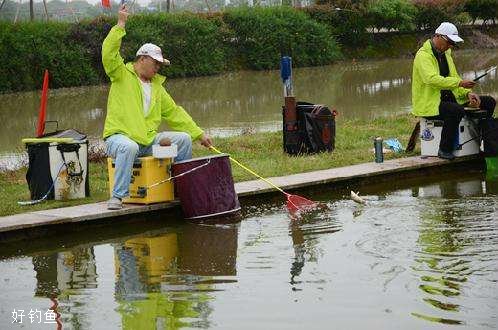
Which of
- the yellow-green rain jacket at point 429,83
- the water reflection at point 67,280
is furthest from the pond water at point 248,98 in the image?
the water reflection at point 67,280

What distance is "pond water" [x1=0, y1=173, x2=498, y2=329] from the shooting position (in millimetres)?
6316

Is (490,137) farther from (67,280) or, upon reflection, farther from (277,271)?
(67,280)

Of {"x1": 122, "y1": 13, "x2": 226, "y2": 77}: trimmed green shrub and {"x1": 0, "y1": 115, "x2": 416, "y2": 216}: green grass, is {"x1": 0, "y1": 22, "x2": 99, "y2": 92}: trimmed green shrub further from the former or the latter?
{"x1": 0, "y1": 115, "x2": 416, "y2": 216}: green grass

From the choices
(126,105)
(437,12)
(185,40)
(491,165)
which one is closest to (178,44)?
(185,40)

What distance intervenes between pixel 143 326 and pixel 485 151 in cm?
639

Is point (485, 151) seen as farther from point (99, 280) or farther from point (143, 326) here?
point (143, 326)

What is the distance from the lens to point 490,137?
38.1 ft

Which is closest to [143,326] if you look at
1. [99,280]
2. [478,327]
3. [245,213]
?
[99,280]

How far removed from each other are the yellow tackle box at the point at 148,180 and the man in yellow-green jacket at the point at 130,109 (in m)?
0.15

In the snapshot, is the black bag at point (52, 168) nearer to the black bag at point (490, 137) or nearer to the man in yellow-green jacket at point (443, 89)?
the man in yellow-green jacket at point (443, 89)

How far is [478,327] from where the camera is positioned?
5.94 meters

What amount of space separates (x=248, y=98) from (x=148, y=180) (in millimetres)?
15665

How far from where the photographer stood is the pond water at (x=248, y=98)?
19.2m

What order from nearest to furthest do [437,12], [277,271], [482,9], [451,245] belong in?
1. [277,271]
2. [451,245]
3. [437,12]
4. [482,9]
